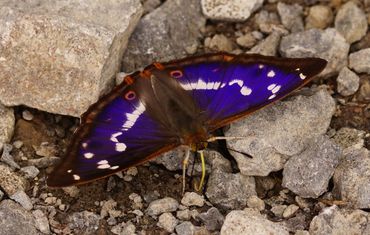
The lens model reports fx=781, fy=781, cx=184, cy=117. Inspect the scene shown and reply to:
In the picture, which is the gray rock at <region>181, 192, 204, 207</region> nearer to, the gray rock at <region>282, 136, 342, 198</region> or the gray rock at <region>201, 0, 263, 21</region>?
the gray rock at <region>282, 136, 342, 198</region>

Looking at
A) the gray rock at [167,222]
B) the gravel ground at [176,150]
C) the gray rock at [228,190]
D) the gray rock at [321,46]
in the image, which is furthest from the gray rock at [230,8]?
the gray rock at [167,222]

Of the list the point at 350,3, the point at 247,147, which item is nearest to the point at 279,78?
the point at 247,147

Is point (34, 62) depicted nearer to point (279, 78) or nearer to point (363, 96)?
point (279, 78)

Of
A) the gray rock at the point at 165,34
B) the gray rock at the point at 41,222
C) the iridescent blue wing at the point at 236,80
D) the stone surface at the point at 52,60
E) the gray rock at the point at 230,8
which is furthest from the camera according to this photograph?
the gray rock at the point at 230,8

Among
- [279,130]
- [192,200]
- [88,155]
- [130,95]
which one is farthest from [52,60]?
[279,130]

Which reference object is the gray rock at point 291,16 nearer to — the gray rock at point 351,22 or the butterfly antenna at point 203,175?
the gray rock at point 351,22

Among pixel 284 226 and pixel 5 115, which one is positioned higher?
pixel 5 115

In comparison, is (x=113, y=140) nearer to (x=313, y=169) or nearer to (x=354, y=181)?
(x=313, y=169)
